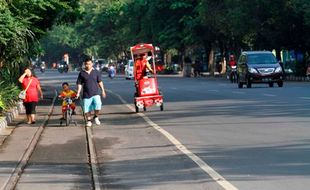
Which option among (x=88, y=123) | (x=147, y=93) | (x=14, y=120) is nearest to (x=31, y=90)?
(x=14, y=120)

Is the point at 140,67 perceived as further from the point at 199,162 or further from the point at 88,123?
the point at 199,162

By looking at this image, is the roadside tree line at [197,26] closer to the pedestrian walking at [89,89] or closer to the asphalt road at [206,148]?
the pedestrian walking at [89,89]

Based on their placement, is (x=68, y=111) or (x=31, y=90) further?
(x=31, y=90)

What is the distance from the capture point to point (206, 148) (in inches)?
525

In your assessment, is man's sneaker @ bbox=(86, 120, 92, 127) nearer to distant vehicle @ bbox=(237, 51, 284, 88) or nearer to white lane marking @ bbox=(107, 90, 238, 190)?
white lane marking @ bbox=(107, 90, 238, 190)

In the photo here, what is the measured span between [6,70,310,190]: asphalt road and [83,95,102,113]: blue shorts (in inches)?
22.9

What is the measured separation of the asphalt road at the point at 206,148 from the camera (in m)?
10.1

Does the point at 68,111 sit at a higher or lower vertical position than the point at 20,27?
lower

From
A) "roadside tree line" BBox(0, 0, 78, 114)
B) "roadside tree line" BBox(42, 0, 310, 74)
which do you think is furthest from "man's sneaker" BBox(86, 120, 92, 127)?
"roadside tree line" BBox(42, 0, 310, 74)

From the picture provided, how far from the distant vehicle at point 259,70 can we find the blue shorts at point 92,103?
1876 cm

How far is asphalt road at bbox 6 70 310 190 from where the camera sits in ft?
33.2

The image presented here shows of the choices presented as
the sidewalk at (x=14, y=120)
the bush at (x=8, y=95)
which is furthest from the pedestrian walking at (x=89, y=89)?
the bush at (x=8, y=95)

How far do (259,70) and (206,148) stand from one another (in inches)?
932

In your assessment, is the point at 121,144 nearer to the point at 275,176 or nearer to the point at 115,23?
the point at 275,176
